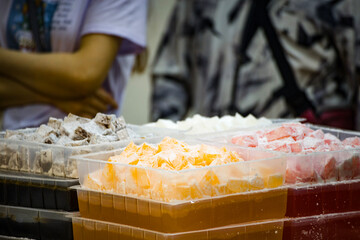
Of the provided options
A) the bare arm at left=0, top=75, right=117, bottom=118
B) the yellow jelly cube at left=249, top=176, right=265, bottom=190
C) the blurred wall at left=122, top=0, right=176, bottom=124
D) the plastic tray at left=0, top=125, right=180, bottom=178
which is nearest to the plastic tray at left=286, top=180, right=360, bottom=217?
the yellow jelly cube at left=249, top=176, right=265, bottom=190

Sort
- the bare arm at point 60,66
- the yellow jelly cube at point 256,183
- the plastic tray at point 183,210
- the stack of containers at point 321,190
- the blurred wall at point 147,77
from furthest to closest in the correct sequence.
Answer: the blurred wall at point 147,77 → the bare arm at point 60,66 → the stack of containers at point 321,190 → the yellow jelly cube at point 256,183 → the plastic tray at point 183,210

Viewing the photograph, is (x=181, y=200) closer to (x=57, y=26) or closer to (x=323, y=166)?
(x=323, y=166)

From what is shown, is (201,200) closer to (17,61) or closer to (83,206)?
(83,206)

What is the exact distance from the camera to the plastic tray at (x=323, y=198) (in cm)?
148

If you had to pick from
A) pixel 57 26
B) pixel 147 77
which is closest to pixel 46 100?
pixel 57 26

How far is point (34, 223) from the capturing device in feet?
5.08

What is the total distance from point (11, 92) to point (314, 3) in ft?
5.89

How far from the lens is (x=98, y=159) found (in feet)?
4.85

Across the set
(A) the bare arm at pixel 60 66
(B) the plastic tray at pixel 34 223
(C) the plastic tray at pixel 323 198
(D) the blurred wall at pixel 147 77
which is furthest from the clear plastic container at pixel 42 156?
(D) the blurred wall at pixel 147 77

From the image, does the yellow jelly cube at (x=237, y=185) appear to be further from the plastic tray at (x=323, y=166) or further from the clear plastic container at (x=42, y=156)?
the clear plastic container at (x=42, y=156)

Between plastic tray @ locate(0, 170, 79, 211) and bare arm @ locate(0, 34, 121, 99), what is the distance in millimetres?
1162

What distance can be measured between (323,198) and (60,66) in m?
1.63

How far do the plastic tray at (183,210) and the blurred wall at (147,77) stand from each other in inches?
85.3

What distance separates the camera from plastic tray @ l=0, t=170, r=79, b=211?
1489 mm
